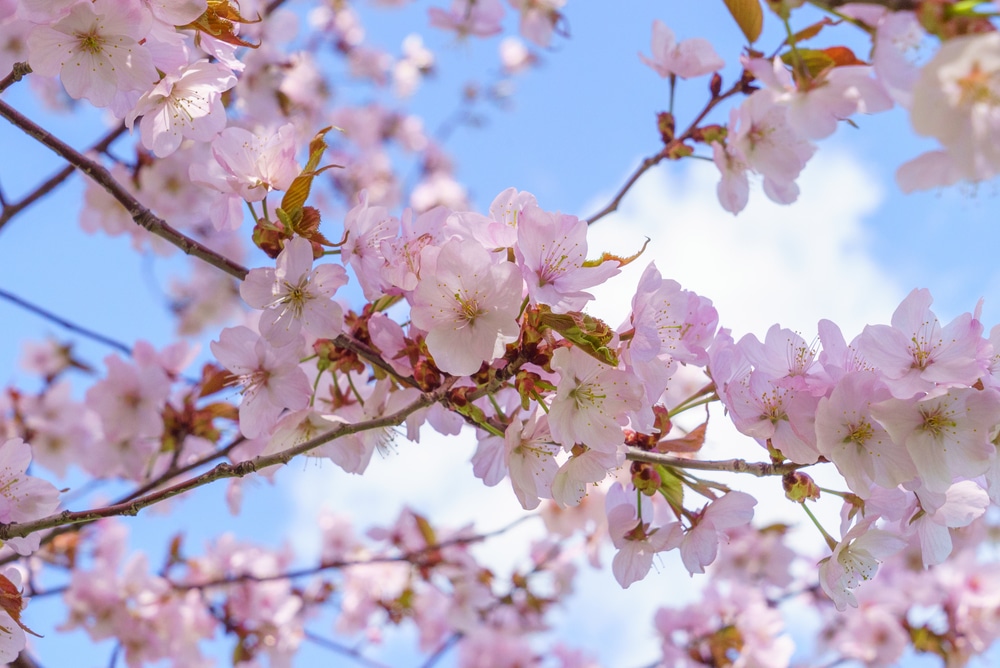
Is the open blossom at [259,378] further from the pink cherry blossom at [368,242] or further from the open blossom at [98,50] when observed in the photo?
the open blossom at [98,50]

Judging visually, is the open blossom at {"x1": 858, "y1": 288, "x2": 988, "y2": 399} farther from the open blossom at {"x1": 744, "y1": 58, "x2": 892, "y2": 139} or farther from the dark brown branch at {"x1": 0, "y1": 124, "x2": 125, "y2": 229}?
the dark brown branch at {"x1": 0, "y1": 124, "x2": 125, "y2": 229}

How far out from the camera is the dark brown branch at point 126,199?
1.28 metres

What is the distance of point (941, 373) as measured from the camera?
1143 millimetres

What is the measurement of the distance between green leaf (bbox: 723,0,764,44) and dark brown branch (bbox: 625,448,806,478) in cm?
72

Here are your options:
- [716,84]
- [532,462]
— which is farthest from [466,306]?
[716,84]

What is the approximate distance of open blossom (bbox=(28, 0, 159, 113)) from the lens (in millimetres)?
1268

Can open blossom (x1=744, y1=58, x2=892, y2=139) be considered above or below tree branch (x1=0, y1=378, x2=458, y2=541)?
above

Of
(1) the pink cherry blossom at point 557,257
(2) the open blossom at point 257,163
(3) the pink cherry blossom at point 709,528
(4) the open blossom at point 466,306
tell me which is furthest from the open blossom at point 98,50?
(3) the pink cherry blossom at point 709,528

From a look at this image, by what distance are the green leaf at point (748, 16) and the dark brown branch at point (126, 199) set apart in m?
0.93

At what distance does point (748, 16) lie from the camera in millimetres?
1307

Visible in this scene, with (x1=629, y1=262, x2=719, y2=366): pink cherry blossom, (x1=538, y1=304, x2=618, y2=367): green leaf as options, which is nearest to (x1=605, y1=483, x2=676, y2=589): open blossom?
(x1=629, y1=262, x2=719, y2=366): pink cherry blossom

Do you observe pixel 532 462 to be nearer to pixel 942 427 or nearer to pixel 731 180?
pixel 942 427

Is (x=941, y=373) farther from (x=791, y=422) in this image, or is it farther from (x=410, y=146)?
(x=410, y=146)

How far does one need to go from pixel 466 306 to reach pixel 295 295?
0.31 m
